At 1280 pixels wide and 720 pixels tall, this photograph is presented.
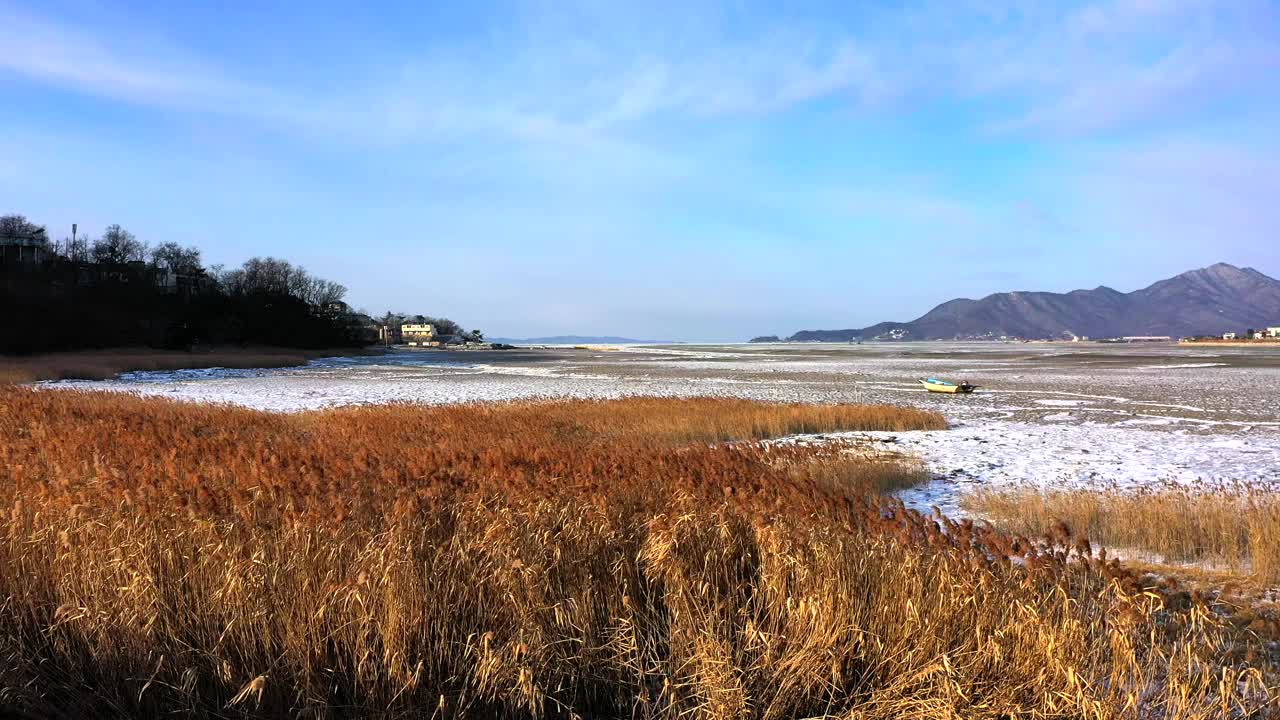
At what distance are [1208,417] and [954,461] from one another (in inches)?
483

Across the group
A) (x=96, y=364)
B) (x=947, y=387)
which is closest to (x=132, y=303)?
(x=96, y=364)

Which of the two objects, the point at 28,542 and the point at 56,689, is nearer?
the point at 56,689

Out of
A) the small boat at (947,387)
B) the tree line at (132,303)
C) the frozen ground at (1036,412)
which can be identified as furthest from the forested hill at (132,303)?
the small boat at (947,387)

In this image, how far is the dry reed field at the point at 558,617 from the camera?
162 inches

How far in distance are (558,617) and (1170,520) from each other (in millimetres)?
8012

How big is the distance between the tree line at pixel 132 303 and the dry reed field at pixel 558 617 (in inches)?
3270

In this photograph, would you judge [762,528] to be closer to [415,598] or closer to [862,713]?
[862,713]

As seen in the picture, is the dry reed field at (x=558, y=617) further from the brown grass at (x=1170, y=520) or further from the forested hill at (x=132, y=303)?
the forested hill at (x=132, y=303)

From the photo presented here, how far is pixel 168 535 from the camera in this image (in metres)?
5.41

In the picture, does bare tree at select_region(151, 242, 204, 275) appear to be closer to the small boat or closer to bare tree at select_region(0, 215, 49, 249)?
bare tree at select_region(0, 215, 49, 249)

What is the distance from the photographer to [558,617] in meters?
4.54

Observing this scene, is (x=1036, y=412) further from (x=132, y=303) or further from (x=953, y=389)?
(x=132, y=303)

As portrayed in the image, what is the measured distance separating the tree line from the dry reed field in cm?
8306

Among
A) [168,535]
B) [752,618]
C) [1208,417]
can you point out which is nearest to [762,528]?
[752,618]
